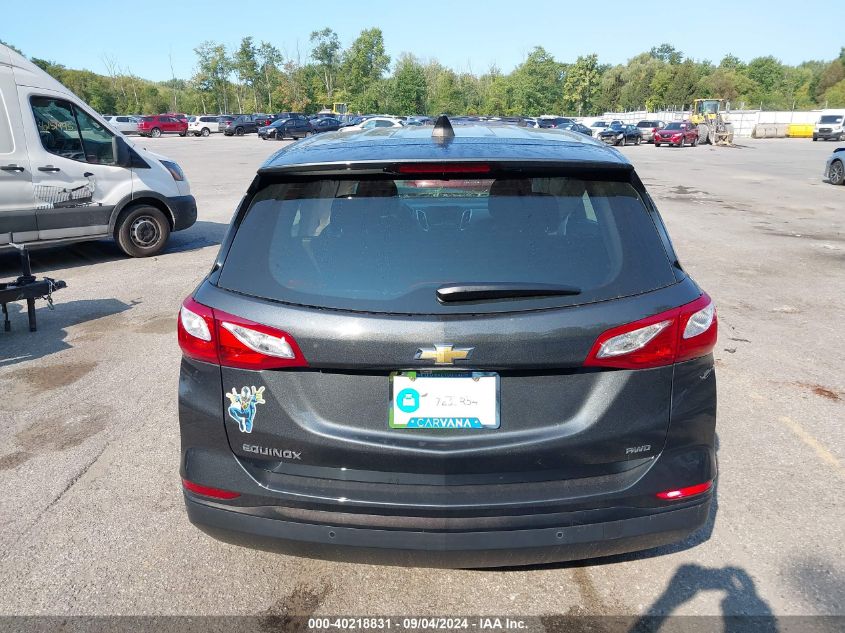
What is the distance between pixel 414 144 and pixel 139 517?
2215mm

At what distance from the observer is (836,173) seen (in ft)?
65.8

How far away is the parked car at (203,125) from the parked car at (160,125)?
3.47ft

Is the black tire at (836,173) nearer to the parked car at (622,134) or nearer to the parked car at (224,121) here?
the parked car at (622,134)

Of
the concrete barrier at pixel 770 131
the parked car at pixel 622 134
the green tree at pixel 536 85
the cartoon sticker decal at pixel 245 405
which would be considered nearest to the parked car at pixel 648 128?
the parked car at pixel 622 134

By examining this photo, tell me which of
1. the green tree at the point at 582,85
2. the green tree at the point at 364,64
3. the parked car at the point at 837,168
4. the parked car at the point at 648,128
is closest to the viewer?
the parked car at the point at 837,168

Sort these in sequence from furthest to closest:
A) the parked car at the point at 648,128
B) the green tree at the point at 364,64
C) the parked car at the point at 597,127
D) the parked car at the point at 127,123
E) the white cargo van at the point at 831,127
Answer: the green tree at the point at 364,64 → the parked car at the point at 127,123 → the parked car at the point at 648,128 → the parked car at the point at 597,127 → the white cargo van at the point at 831,127

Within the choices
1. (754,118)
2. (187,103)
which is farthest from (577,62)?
(187,103)

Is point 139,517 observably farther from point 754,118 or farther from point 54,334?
point 754,118

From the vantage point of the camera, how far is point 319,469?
228 cm

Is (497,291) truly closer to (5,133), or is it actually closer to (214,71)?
(5,133)

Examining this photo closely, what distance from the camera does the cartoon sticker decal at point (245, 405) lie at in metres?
2.30

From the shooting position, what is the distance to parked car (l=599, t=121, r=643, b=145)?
48.5 meters

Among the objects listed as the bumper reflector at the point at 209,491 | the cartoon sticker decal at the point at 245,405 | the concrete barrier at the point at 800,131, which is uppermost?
the cartoon sticker decal at the point at 245,405

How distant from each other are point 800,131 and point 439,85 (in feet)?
205
